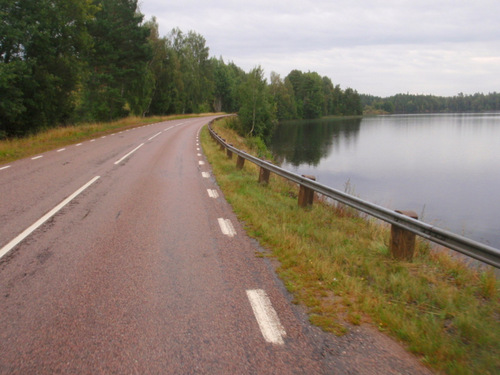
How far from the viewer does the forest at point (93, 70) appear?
2061cm

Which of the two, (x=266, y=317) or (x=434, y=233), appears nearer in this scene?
(x=266, y=317)

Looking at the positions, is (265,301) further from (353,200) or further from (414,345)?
(353,200)

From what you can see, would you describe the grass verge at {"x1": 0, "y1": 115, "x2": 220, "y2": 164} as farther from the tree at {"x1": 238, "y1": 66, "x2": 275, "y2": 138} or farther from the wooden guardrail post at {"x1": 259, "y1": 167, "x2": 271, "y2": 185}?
the tree at {"x1": 238, "y1": 66, "x2": 275, "y2": 138}

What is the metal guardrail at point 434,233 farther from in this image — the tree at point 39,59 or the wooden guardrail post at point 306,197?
the tree at point 39,59

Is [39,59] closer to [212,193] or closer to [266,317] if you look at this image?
[212,193]

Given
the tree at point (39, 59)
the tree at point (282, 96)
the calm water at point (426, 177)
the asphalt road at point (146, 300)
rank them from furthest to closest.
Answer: the tree at point (282, 96) < the tree at point (39, 59) < the calm water at point (426, 177) < the asphalt road at point (146, 300)

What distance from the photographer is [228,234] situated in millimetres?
5535

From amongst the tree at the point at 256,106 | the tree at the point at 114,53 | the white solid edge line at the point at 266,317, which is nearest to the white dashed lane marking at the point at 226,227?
the white solid edge line at the point at 266,317

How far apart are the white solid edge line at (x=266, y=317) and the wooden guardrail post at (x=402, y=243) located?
2.07 meters

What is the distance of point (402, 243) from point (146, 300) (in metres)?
3.25

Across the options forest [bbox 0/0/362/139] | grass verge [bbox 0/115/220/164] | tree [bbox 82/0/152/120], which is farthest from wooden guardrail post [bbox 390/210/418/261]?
tree [bbox 82/0/152/120]

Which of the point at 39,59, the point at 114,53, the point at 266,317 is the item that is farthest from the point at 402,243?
the point at 114,53

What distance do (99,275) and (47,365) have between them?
1.54 m

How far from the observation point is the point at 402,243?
15.1 ft
